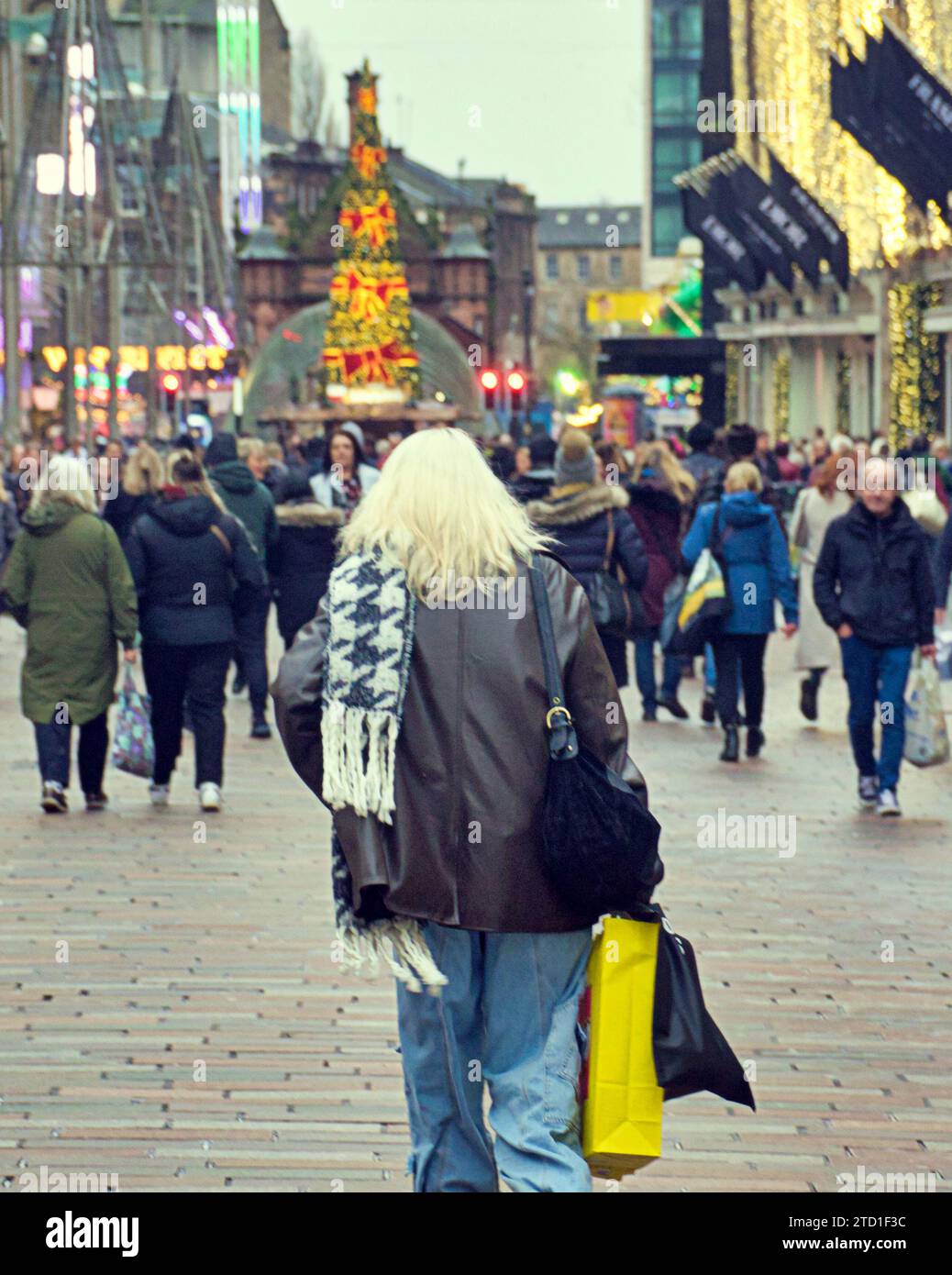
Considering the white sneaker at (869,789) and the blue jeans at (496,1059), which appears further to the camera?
the white sneaker at (869,789)

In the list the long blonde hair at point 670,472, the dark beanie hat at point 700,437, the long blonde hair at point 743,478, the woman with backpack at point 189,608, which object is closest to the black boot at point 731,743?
the long blonde hair at point 743,478

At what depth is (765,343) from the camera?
168 ft

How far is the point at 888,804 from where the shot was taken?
38.0 feet

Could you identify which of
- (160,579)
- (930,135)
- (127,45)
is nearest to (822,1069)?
(160,579)

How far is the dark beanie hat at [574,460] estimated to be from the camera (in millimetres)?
11930

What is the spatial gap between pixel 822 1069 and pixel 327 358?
63.1m

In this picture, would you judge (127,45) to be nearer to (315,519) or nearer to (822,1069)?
(315,519)

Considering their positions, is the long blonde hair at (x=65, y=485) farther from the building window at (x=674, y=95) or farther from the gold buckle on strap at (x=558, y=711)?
the building window at (x=674, y=95)

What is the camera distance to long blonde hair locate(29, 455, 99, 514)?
11398 mm

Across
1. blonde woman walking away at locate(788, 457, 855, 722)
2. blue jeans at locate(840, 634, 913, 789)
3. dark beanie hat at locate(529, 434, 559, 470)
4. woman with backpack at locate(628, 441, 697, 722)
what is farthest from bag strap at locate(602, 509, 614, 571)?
dark beanie hat at locate(529, 434, 559, 470)

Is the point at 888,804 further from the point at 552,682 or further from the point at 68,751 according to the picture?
the point at 552,682

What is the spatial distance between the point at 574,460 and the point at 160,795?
2632 mm

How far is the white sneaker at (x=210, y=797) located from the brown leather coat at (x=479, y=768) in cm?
707

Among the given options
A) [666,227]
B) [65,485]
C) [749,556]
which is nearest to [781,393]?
[749,556]
